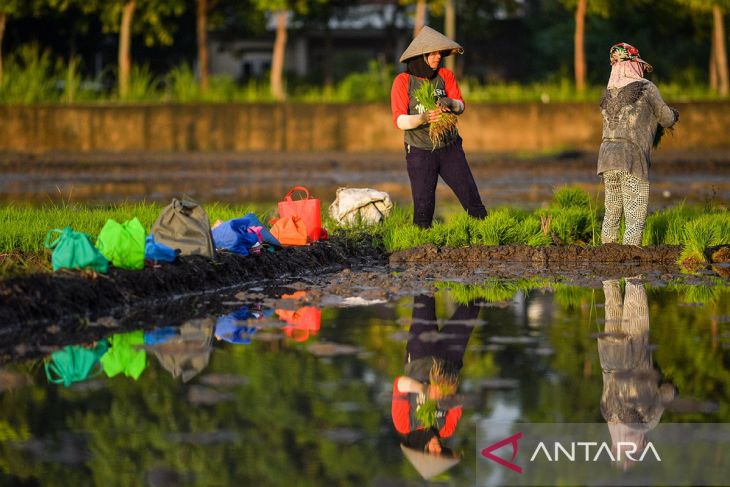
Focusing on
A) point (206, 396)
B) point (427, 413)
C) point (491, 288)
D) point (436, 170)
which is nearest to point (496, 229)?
point (436, 170)

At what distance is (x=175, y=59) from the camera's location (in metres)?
50.1

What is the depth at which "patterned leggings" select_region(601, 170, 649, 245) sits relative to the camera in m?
13.1

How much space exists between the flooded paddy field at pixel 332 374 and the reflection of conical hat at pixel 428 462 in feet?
0.11

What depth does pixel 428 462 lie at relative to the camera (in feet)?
20.5

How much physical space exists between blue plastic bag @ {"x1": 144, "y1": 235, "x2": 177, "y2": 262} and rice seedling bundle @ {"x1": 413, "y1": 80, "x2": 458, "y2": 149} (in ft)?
10.9

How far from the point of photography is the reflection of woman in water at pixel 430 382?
22.1ft

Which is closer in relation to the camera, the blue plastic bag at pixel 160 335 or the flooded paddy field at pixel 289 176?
the blue plastic bag at pixel 160 335

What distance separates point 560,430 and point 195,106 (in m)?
26.8

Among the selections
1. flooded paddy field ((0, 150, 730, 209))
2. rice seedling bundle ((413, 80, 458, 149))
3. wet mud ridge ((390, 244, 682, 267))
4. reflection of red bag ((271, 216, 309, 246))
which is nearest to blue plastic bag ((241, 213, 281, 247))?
reflection of red bag ((271, 216, 309, 246))

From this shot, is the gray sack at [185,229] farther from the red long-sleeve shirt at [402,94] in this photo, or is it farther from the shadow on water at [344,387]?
the red long-sleeve shirt at [402,94]

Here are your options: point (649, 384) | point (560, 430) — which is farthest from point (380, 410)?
point (649, 384)

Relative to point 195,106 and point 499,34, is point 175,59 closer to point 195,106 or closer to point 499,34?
point 499,34

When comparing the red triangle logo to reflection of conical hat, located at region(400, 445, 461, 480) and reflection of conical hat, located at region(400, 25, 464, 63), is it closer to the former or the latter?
reflection of conical hat, located at region(400, 445, 461, 480)
